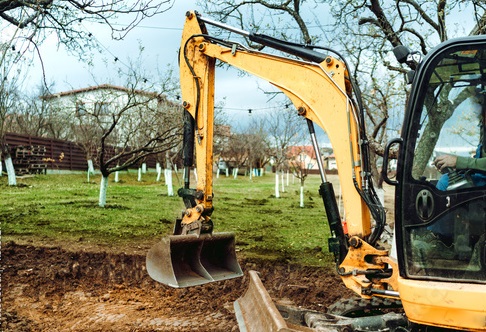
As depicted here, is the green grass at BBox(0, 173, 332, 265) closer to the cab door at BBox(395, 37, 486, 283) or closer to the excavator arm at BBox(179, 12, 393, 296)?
the excavator arm at BBox(179, 12, 393, 296)

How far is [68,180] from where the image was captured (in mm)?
29906

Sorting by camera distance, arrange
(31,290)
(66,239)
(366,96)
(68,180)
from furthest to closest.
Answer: (68,180) < (366,96) < (66,239) < (31,290)

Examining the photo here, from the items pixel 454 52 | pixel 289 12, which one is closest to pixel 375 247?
pixel 454 52

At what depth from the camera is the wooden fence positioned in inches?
1168

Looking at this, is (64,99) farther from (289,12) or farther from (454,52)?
(454,52)

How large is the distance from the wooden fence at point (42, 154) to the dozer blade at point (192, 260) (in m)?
23.7

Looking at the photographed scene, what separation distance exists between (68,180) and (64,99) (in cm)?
991

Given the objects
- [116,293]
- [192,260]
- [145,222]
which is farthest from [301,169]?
[192,260]

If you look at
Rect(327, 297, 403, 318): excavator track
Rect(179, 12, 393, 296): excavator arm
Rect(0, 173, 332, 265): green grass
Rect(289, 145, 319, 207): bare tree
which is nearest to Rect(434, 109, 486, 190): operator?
Rect(179, 12, 393, 296): excavator arm

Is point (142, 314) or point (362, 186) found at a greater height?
point (362, 186)

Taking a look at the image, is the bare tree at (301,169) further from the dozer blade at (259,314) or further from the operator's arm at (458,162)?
the operator's arm at (458,162)

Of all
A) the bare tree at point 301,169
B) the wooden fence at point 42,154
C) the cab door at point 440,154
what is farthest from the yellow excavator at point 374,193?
the wooden fence at point 42,154

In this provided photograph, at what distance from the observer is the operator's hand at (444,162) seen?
12.0ft

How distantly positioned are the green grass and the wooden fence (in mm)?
7312
